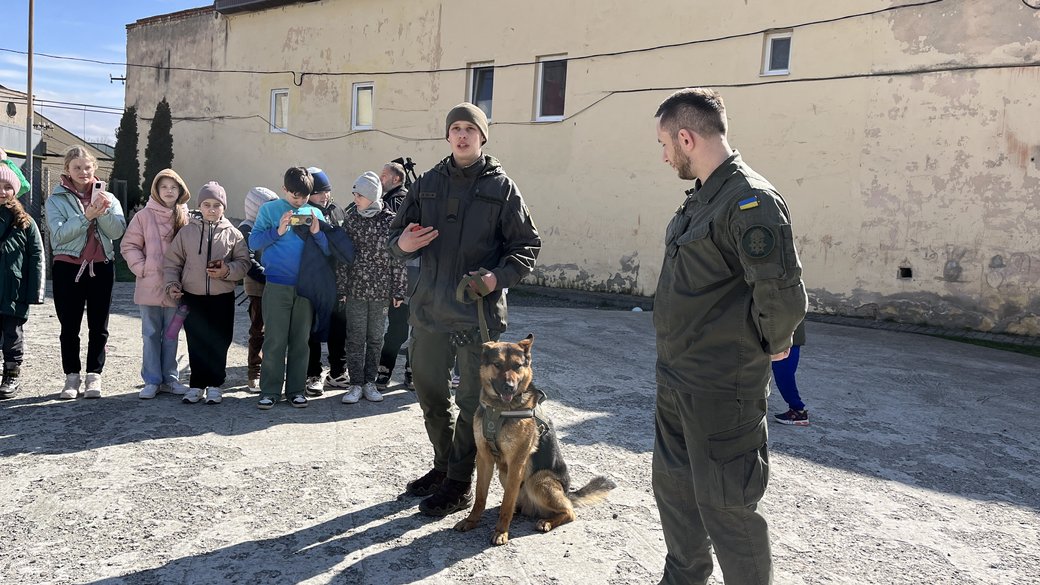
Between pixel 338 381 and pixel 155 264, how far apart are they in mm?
1769

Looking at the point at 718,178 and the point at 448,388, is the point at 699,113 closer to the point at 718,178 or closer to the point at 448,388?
the point at 718,178

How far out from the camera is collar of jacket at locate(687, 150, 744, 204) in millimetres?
2701

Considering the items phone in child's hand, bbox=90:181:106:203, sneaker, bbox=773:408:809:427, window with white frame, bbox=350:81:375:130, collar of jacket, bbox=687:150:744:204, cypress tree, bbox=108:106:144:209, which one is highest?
window with white frame, bbox=350:81:375:130

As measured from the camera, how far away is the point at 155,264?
19.5 feet

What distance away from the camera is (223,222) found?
617 centimetres

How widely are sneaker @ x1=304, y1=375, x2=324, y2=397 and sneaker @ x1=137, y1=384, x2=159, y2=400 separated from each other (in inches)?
44.3

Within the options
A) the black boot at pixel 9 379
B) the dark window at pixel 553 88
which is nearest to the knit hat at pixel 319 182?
the black boot at pixel 9 379

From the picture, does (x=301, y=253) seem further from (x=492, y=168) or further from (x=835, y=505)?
(x=835, y=505)

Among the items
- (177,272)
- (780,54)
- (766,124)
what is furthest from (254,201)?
(780,54)

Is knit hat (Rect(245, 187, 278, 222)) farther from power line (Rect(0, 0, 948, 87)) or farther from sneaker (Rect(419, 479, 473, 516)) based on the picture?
power line (Rect(0, 0, 948, 87))

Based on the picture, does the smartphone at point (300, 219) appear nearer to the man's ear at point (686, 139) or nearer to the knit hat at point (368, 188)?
the knit hat at point (368, 188)

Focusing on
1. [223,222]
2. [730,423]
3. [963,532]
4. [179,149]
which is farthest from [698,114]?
[179,149]

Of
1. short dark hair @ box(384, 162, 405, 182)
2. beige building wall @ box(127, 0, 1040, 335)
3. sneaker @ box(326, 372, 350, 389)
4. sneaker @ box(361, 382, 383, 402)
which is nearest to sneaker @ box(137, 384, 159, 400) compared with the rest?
sneaker @ box(326, 372, 350, 389)

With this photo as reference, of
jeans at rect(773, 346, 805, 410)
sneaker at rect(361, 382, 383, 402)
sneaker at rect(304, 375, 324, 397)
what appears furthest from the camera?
sneaker at rect(304, 375, 324, 397)
